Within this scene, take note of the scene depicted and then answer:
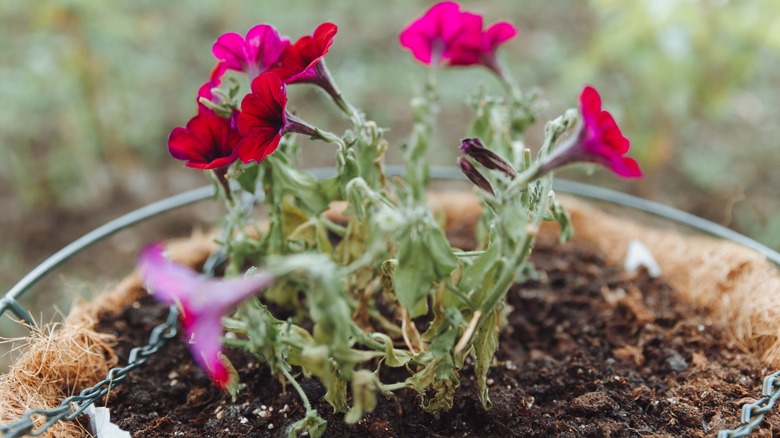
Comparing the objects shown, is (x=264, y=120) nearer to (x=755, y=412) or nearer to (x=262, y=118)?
(x=262, y=118)

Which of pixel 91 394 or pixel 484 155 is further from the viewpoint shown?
pixel 91 394

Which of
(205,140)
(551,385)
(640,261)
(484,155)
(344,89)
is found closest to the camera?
(484,155)

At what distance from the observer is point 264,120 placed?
89cm

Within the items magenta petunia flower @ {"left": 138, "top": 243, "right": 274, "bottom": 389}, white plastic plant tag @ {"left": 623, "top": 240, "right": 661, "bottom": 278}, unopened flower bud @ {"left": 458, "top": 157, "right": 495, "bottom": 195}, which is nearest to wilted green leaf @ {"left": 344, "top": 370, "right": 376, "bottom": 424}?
magenta petunia flower @ {"left": 138, "top": 243, "right": 274, "bottom": 389}

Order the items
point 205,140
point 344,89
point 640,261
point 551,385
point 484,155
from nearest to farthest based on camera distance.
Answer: point 484,155 < point 205,140 < point 551,385 < point 640,261 < point 344,89

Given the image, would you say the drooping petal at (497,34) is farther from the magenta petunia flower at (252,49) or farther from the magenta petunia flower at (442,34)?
the magenta petunia flower at (252,49)

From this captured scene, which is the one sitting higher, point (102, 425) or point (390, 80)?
point (390, 80)

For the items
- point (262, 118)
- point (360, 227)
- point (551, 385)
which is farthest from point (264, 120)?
point (551, 385)

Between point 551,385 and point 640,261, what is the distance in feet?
1.48

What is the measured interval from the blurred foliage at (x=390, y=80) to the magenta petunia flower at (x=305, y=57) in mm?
763

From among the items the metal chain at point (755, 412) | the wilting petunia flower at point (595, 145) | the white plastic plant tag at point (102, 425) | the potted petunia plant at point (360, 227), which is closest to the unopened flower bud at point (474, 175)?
the potted petunia plant at point (360, 227)

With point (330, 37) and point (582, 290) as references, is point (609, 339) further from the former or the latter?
point (330, 37)


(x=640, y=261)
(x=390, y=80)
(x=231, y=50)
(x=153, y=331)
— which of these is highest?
(x=390, y=80)

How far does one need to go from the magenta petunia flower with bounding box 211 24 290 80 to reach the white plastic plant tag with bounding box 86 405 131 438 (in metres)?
0.53
